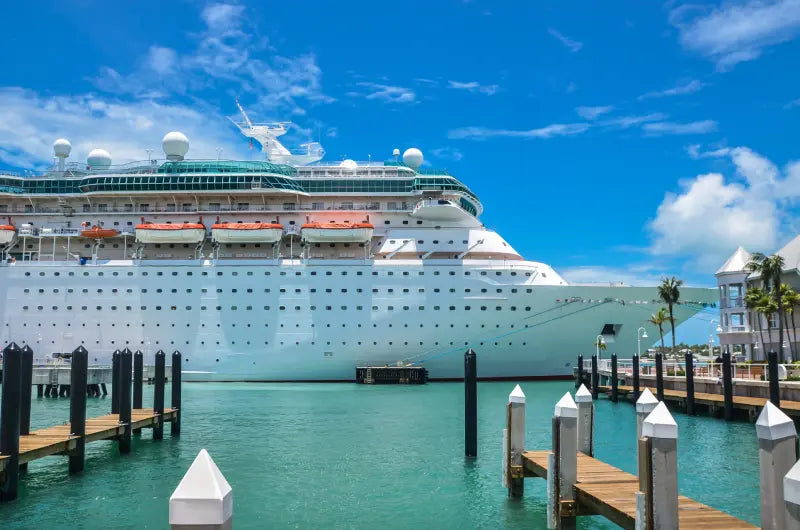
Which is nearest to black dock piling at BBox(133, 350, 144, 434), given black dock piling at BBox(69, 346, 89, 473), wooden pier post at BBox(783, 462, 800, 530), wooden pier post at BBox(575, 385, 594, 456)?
black dock piling at BBox(69, 346, 89, 473)

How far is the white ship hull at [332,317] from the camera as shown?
3450 cm

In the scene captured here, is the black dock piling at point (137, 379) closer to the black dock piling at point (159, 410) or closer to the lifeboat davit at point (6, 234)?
the black dock piling at point (159, 410)

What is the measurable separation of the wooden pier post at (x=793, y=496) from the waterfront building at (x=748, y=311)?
26090mm

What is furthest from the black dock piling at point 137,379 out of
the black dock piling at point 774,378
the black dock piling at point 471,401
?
the black dock piling at point 774,378

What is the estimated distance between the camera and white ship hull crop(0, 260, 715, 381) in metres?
34.5

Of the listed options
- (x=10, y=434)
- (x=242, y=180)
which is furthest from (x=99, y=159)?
(x=10, y=434)

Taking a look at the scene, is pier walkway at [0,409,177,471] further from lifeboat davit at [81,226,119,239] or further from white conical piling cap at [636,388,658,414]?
lifeboat davit at [81,226,119,239]

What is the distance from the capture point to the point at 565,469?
30.1 feet

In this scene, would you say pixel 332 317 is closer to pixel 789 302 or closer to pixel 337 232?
pixel 337 232

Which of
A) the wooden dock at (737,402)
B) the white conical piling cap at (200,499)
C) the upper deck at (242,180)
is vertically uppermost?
the upper deck at (242,180)

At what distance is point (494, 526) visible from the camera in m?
10.1

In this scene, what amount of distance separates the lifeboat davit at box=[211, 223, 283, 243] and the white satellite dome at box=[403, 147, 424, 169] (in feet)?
31.8

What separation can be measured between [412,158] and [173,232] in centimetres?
1471

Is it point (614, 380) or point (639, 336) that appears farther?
point (639, 336)
